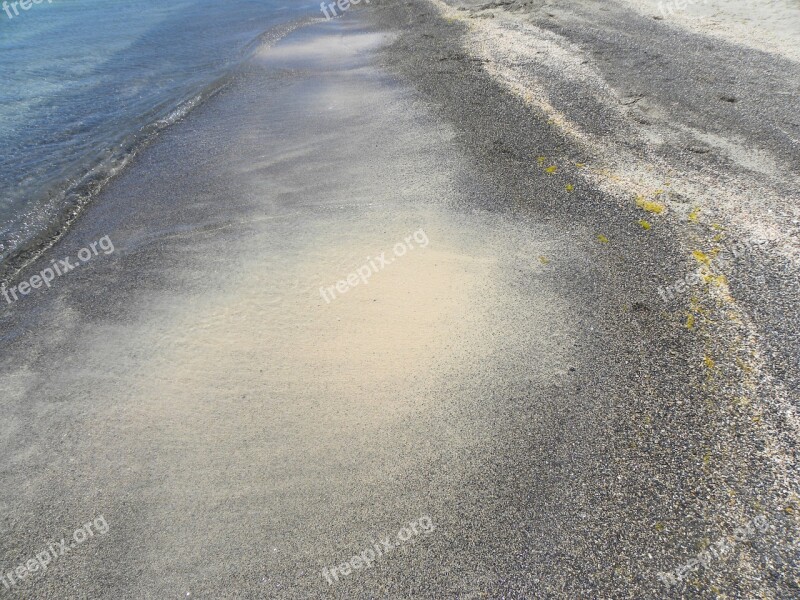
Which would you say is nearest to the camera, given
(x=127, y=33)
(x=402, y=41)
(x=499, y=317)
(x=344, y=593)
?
(x=344, y=593)

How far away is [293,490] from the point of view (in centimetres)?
397

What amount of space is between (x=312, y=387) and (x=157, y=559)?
1768 millimetres

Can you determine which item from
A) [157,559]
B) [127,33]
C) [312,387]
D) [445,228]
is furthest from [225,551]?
[127,33]

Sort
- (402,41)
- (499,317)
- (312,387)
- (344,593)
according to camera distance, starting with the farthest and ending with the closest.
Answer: (402,41), (499,317), (312,387), (344,593)

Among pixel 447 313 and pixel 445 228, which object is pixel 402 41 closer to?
pixel 445 228
